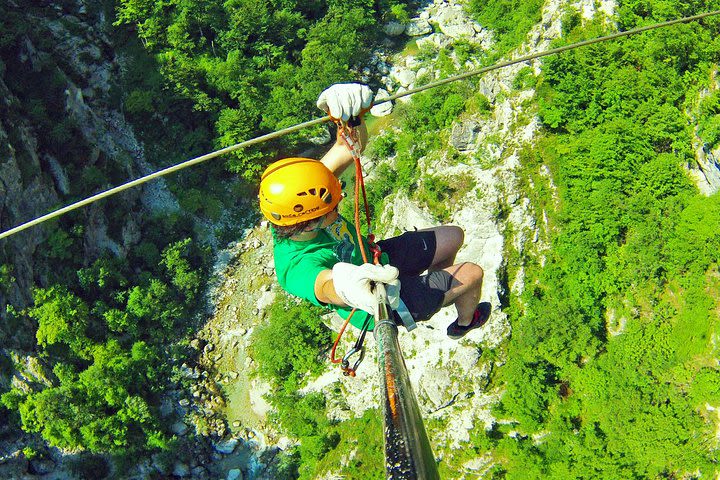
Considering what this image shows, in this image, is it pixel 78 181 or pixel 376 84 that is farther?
pixel 376 84

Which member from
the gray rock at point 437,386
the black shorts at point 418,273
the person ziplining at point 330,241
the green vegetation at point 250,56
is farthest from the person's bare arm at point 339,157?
the green vegetation at point 250,56

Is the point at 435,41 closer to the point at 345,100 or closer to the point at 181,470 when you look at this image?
the point at 181,470

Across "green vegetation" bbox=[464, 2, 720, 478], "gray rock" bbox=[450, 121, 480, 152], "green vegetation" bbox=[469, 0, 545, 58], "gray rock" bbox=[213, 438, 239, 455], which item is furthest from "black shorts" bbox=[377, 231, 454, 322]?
"green vegetation" bbox=[469, 0, 545, 58]

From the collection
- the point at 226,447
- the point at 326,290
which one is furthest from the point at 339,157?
the point at 226,447

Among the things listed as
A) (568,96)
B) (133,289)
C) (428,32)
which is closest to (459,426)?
(568,96)

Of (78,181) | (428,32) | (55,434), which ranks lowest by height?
(55,434)

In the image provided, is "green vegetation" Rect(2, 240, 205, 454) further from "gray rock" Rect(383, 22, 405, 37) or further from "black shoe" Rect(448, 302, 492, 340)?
"black shoe" Rect(448, 302, 492, 340)

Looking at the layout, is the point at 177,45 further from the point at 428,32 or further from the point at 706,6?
the point at 706,6

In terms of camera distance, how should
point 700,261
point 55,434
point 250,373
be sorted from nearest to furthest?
point 700,261, point 55,434, point 250,373
